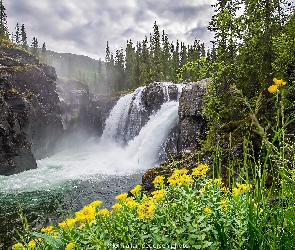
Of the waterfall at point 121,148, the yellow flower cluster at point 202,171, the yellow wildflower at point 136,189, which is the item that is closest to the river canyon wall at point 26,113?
the waterfall at point 121,148

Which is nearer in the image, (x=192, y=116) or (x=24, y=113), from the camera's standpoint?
(x=192, y=116)

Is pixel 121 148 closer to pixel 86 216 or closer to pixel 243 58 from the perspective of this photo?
pixel 243 58

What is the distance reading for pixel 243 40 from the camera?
827 cm

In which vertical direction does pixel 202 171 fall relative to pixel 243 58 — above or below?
below

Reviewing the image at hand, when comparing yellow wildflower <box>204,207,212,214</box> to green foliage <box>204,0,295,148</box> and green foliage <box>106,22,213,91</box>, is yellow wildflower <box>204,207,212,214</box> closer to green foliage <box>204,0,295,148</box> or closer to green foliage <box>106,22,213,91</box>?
green foliage <box>204,0,295,148</box>

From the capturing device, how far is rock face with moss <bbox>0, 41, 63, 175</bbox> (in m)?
18.9

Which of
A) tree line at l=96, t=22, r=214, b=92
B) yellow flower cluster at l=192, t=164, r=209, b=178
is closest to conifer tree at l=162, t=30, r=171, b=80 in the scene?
tree line at l=96, t=22, r=214, b=92

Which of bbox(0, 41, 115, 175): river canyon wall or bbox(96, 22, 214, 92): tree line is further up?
bbox(96, 22, 214, 92): tree line

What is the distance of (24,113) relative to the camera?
21.4 m

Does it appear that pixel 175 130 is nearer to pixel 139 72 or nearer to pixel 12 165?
pixel 12 165

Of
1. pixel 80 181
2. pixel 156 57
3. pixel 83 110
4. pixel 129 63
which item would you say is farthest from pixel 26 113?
pixel 129 63

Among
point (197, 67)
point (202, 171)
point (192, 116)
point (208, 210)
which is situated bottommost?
point (208, 210)

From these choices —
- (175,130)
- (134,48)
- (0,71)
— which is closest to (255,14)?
(175,130)

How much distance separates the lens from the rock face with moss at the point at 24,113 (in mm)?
18891
